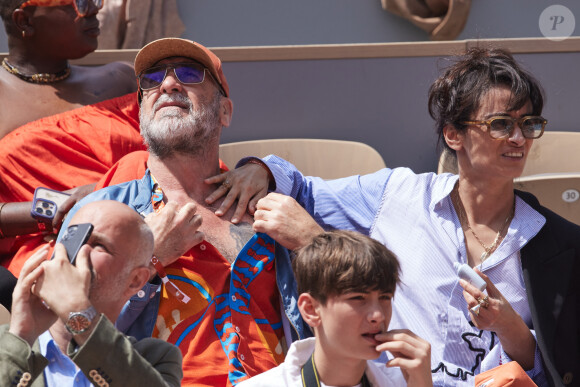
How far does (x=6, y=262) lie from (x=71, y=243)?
1.47 meters

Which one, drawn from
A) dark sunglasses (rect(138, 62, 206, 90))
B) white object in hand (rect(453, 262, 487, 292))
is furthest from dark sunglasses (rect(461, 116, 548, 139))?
dark sunglasses (rect(138, 62, 206, 90))

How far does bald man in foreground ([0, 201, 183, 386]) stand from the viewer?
1.62 m

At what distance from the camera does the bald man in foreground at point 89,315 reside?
1624mm

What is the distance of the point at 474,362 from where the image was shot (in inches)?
93.4

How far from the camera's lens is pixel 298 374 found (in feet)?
6.44

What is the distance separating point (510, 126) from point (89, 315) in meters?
1.43

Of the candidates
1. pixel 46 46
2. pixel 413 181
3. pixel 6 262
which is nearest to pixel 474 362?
pixel 413 181

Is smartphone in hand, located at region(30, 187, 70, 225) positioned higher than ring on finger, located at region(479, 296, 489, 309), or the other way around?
ring on finger, located at region(479, 296, 489, 309)

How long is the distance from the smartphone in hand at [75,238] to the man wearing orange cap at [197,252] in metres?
0.56

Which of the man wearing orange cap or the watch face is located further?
the man wearing orange cap

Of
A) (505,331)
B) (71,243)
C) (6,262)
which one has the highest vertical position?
(71,243)

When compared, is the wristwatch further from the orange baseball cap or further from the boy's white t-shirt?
the orange baseball cap

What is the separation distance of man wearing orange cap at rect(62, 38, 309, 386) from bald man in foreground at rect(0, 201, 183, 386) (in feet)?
1.52

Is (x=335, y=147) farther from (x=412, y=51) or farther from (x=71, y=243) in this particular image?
(x=71, y=243)
